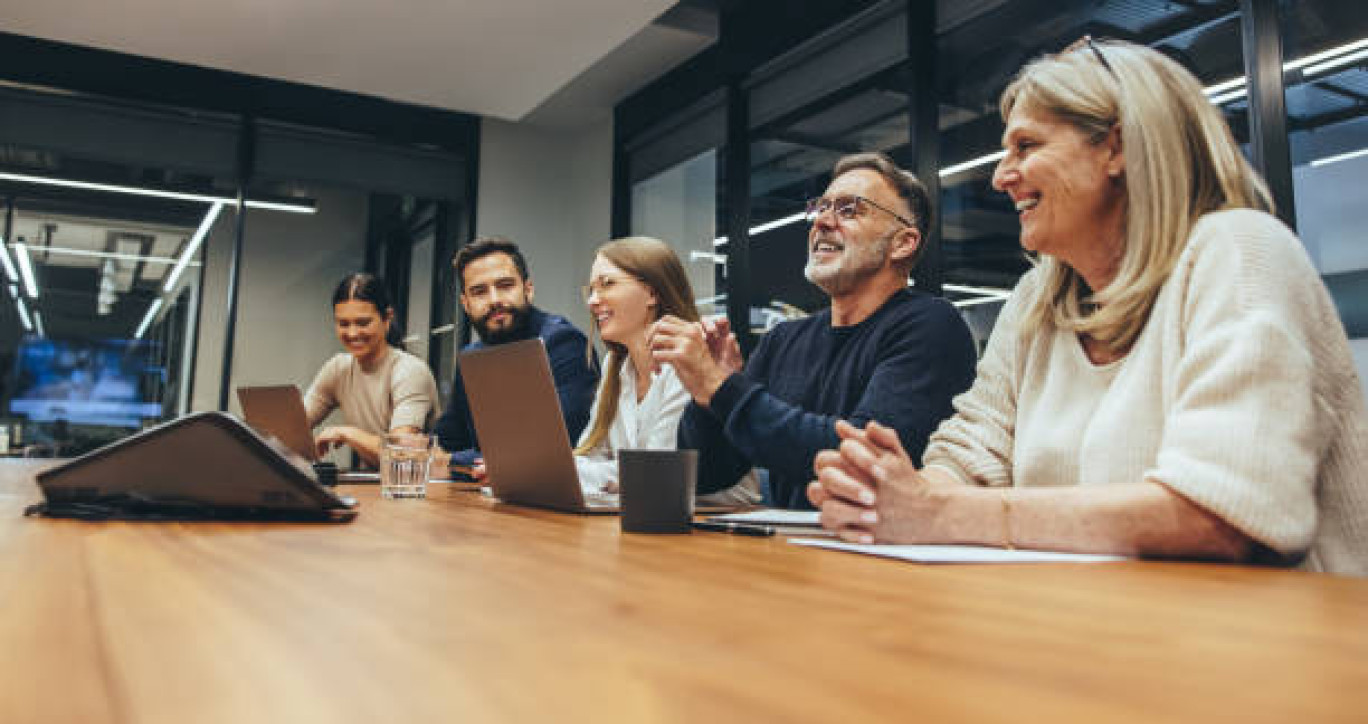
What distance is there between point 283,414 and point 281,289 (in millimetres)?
3355

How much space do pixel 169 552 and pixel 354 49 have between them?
14.0 feet


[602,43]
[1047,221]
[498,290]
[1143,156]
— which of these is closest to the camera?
[1143,156]

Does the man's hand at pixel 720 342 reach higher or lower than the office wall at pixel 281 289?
lower

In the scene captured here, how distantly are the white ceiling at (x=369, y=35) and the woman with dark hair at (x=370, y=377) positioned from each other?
Result: 1319mm

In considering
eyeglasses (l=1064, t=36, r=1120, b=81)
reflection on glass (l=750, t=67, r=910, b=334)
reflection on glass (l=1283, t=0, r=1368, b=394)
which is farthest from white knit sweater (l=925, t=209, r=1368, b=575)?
reflection on glass (l=750, t=67, r=910, b=334)

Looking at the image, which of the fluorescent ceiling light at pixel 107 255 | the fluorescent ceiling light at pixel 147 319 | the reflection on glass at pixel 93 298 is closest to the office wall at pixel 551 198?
the reflection on glass at pixel 93 298

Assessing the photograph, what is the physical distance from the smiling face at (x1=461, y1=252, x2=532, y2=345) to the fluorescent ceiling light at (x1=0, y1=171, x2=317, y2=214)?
8.85ft

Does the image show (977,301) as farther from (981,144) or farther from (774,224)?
(774,224)

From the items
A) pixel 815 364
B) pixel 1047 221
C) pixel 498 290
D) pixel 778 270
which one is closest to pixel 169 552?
pixel 1047 221

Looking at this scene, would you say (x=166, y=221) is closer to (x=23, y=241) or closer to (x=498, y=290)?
(x=23, y=241)

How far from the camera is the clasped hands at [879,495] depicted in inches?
37.1

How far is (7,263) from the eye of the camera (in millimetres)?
4742

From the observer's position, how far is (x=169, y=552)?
0.71 m

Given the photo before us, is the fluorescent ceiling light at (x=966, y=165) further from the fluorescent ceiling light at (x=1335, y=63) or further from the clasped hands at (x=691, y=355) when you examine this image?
the clasped hands at (x=691, y=355)
